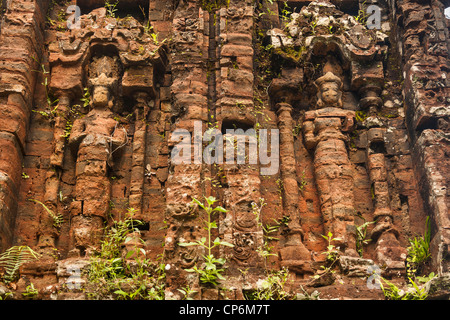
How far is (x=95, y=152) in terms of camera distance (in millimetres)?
9805

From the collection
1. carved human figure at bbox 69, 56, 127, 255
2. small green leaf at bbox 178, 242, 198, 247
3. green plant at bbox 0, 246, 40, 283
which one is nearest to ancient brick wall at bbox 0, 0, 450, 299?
carved human figure at bbox 69, 56, 127, 255

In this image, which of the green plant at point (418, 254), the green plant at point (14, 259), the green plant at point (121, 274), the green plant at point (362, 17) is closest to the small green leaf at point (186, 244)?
the green plant at point (121, 274)

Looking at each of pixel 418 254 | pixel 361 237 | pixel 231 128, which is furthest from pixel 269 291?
pixel 418 254

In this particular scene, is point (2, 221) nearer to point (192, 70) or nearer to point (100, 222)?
point (100, 222)

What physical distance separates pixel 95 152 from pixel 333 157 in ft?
12.8

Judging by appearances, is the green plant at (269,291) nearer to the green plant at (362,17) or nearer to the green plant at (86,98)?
the green plant at (86,98)

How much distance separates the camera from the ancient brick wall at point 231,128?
29.8 feet

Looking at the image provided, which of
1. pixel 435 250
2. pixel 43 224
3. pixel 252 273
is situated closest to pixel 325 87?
pixel 435 250

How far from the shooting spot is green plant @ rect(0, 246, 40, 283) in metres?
8.38

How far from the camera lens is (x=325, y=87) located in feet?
35.1

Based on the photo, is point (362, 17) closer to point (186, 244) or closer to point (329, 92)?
point (329, 92)

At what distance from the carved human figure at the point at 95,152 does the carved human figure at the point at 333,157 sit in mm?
3294

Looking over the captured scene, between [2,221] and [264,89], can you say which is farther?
[264,89]

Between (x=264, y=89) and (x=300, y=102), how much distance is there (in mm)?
714
